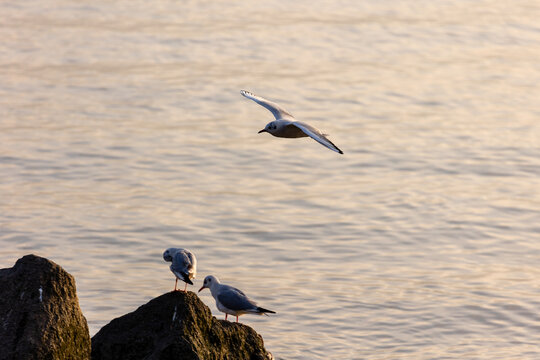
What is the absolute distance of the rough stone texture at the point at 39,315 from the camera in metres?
10.3

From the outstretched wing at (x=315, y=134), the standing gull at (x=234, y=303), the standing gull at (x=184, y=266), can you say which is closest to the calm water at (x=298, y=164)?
the standing gull at (x=234, y=303)

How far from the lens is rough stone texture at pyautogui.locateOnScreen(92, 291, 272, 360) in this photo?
10633mm

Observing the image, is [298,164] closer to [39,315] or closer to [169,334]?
[169,334]

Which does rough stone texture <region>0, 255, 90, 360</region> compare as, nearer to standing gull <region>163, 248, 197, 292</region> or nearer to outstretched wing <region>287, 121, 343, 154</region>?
standing gull <region>163, 248, 197, 292</region>

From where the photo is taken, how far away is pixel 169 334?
10750mm

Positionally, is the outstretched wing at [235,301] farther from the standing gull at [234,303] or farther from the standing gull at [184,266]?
the standing gull at [184,266]

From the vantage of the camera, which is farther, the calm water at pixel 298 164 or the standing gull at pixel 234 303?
the calm water at pixel 298 164

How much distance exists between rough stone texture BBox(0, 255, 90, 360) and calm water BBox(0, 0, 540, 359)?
3.85 meters

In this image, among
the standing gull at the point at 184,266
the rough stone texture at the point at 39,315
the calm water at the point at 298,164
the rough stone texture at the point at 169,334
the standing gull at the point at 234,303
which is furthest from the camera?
the calm water at the point at 298,164

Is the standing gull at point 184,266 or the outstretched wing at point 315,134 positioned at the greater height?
the outstretched wing at point 315,134

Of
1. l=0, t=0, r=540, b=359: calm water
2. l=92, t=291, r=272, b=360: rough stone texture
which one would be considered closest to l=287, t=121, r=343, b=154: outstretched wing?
l=92, t=291, r=272, b=360: rough stone texture

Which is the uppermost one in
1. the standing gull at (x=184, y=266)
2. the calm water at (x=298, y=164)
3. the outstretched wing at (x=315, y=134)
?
the outstretched wing at (x=315, y=134)

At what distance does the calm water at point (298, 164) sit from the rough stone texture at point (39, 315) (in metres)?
3.85

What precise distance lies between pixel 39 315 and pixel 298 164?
1231 cm
